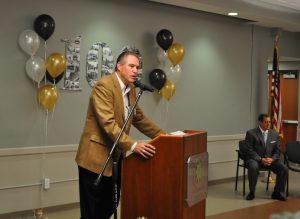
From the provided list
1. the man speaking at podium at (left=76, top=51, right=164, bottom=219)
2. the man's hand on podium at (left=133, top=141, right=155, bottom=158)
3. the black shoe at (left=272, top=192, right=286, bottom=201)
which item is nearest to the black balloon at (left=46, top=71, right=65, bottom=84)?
the man speaking at podium at (left=76, top=51, right=164, bottom=219)

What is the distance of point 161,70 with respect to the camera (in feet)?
20.7

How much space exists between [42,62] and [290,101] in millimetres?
6215

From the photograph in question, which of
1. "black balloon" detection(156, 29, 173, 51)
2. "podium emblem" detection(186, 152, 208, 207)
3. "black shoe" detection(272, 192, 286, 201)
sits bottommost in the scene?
"black shoe" detection(272, 192, 286, 201)

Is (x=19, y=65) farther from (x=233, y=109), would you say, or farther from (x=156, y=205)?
(x=233, y=109)

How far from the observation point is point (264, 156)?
21.7 ft

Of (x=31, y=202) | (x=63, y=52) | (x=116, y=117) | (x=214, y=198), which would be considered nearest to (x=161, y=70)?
(x=63, y=52)

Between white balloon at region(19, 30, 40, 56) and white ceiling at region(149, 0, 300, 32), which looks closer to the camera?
white balloon at region(19, 30, 40, 56)

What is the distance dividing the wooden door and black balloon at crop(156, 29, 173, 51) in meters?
4.20

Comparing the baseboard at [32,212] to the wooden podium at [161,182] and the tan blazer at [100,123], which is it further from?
the wooden podium at [161,182]

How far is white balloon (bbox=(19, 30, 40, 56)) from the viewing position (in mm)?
4922

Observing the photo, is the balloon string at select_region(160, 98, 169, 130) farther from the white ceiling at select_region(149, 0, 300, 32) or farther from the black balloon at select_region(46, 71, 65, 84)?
the black balloon at select_region(46, 71, 65, 84)

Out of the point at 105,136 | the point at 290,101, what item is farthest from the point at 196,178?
the point at 290,101

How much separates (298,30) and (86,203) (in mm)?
6518

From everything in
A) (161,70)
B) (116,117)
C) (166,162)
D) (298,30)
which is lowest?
(166,162)
